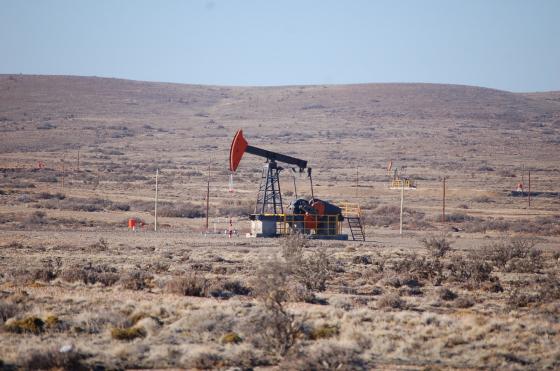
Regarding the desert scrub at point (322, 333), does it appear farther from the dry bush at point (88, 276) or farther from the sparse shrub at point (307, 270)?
the dry bush at point (88, 276)

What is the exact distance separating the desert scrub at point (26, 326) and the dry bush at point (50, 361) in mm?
1616

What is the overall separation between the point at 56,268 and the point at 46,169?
55247mm

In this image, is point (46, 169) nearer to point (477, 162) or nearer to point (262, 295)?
point (477, 162)

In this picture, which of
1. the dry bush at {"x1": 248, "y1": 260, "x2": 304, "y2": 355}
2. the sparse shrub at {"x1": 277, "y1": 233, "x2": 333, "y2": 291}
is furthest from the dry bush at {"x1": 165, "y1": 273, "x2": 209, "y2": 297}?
the dry bush at {"x1": 248, "y1": 260, "x2": 304, "y2": 355}

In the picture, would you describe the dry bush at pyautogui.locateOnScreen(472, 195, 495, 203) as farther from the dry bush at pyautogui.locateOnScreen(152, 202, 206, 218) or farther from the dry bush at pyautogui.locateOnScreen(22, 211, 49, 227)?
the dry bush at pyautogui.locateOnScreen(22, 211, 49, 227)

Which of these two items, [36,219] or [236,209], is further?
[236,209]

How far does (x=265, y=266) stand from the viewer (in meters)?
12.6

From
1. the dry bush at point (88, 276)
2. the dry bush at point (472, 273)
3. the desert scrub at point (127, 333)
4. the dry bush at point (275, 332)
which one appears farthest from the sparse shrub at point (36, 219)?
the dry bush at point (275, 332)

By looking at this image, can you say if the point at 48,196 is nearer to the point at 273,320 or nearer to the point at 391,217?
the point at 391,217

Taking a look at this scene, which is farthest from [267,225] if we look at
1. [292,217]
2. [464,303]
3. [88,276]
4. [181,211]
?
[464,303]

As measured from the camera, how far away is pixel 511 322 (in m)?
14.0

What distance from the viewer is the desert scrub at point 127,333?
12.3m

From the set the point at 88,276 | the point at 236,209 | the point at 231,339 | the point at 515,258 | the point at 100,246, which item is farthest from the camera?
the point at 236,209

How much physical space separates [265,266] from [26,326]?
3663mm
